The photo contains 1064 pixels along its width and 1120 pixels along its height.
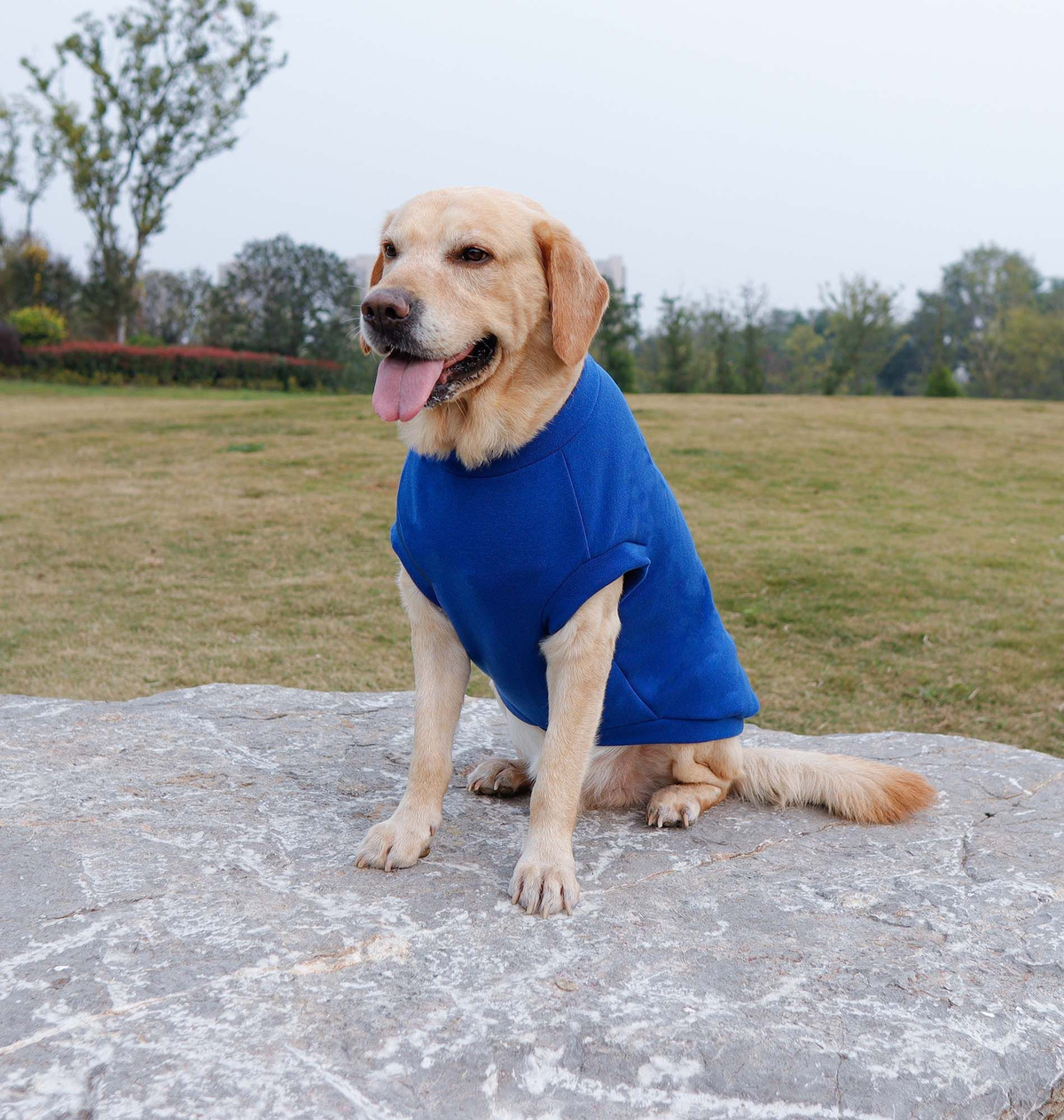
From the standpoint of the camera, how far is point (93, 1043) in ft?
5.98

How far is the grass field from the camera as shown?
6164 mm

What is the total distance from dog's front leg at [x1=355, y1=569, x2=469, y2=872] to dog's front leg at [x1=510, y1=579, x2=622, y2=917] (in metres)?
0.29

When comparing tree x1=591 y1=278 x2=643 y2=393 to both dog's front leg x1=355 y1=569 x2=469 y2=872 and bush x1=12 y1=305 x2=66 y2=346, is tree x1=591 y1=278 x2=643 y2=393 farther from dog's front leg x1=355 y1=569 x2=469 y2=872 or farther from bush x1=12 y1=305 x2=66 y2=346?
dog's front leg x1=355 y1=569 x2=469 y2=872

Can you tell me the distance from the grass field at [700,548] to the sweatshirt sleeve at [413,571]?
3.25 m

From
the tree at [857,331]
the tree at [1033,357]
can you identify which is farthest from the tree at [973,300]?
the tree at [857,331]

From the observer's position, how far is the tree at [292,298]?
30578 millimetres

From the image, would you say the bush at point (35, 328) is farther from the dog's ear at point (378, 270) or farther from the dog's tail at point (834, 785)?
the dog's tail at point (834, 785)

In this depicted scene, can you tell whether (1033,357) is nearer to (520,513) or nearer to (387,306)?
(520,513)

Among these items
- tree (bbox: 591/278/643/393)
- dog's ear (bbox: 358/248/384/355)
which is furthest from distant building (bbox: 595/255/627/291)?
dog's ear (bbox: 358/248/384/355)

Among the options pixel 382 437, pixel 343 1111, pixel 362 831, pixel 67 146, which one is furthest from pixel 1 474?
pixel 67 146

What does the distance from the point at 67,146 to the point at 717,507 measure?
98.9 ft

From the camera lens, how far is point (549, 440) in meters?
2.50

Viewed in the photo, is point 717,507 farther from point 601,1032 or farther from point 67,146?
point 67,146

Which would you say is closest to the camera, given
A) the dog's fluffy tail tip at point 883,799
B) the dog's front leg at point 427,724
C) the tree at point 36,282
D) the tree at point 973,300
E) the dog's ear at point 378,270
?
the dog's front leg at point 427,724
